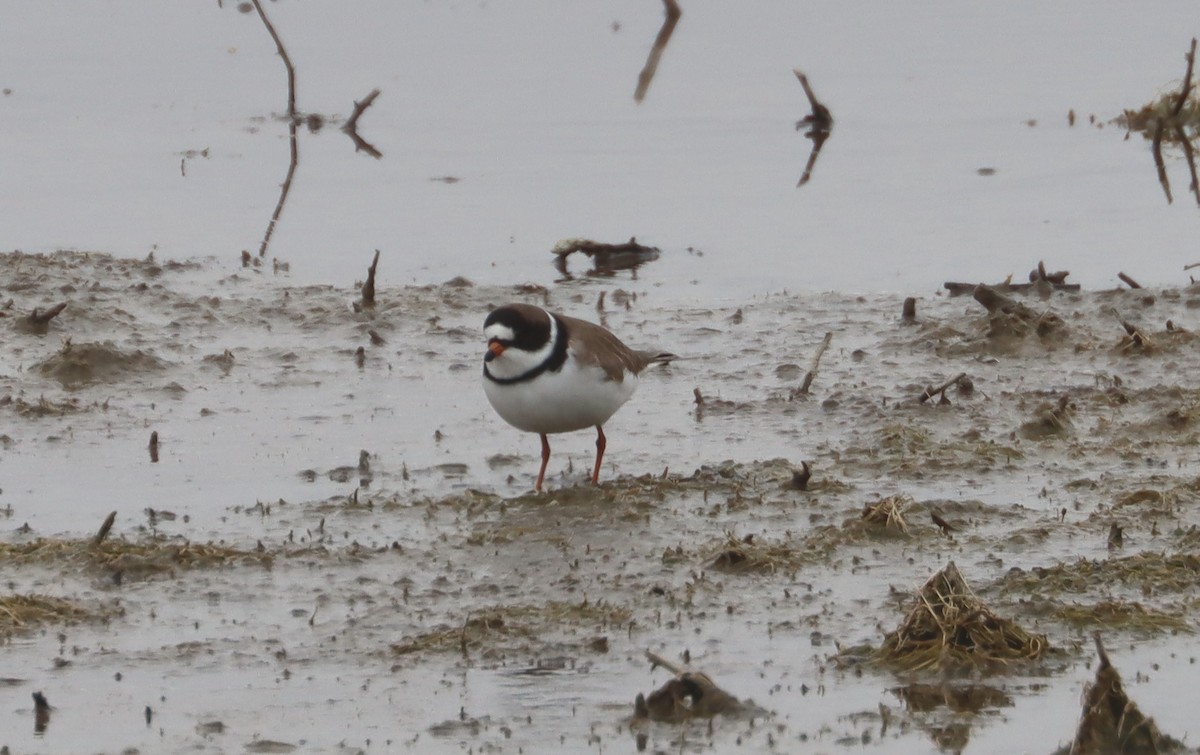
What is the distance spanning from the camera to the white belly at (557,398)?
10.3 m

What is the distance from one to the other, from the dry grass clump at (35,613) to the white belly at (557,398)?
8.66 feet

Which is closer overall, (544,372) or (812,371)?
(544,372)

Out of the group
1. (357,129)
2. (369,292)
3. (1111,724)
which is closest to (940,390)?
(369,292)

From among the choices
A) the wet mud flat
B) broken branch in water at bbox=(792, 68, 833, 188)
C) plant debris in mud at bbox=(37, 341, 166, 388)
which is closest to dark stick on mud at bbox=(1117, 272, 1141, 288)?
the wet mud flat

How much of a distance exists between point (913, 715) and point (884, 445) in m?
3.81

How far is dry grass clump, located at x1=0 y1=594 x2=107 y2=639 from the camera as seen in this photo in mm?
8344

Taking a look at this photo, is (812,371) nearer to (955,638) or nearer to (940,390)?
(940,390)

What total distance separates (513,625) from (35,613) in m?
2.06

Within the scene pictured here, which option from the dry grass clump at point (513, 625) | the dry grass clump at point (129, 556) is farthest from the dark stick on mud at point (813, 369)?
the dry grass clump at point (129, 556)

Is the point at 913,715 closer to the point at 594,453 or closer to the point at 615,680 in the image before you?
the point at 615,680

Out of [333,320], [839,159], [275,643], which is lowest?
[275,643]

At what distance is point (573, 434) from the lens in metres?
12.1

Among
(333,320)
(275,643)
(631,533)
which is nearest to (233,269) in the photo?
(333,320)

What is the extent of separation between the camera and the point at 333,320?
1389cm
